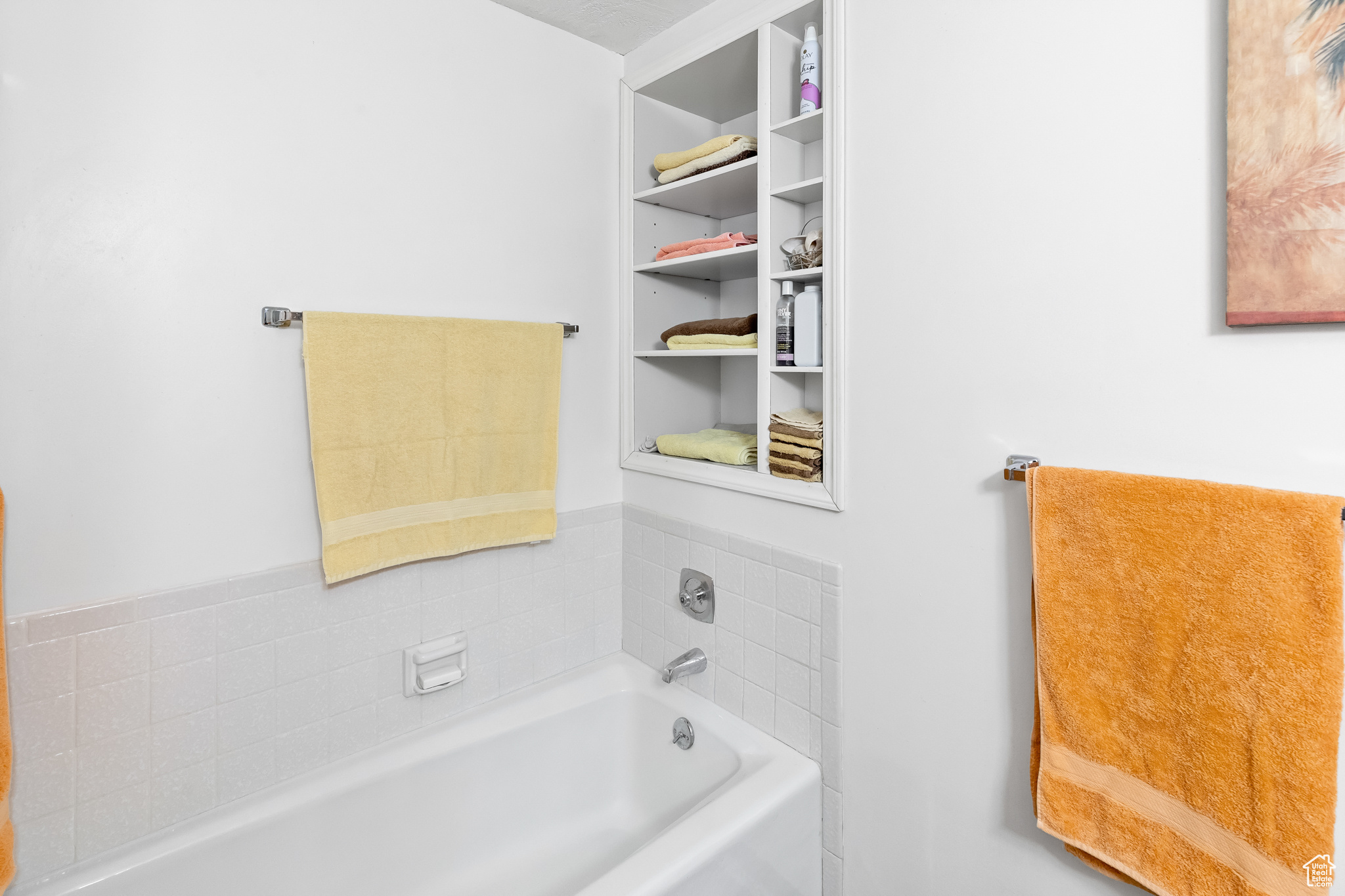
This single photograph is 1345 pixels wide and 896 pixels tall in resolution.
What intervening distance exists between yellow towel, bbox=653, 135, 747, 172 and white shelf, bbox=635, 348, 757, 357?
476mm

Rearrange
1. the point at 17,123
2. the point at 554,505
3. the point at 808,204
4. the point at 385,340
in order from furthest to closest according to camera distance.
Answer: the point at 554,505, the point at 808,204, the point at 385,340, the point at 17,123

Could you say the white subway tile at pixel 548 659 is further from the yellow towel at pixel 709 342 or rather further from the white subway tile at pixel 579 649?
the yellow towel at pixel 709 342

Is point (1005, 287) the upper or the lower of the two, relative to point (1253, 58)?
lower

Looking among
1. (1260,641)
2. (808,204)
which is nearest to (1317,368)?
(1260,641)

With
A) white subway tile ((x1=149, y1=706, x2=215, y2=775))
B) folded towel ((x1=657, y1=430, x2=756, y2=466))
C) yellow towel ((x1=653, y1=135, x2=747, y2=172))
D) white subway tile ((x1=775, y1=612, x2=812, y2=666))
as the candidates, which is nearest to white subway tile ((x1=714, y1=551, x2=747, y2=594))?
white subway tile ((x1=775, y1=612, x2=812, y2=666))

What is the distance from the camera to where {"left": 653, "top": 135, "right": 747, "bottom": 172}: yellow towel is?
1643mm

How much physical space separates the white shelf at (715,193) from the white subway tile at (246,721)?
1.49 metres

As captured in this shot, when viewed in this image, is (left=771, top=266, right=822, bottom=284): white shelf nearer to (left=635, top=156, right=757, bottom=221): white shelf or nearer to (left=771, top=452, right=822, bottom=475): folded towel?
(left=635, top=156, right=757, bottom=221): white shelf

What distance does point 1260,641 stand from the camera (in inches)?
34.0

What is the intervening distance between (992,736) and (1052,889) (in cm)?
25

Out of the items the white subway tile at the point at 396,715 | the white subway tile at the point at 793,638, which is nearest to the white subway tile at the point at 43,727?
the white subway tile at the point at 396,715

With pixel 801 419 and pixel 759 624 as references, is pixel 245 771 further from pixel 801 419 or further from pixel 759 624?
pixel 801 419

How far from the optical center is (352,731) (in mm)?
1521

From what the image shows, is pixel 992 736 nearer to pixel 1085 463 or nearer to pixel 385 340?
pixel 1085 463
